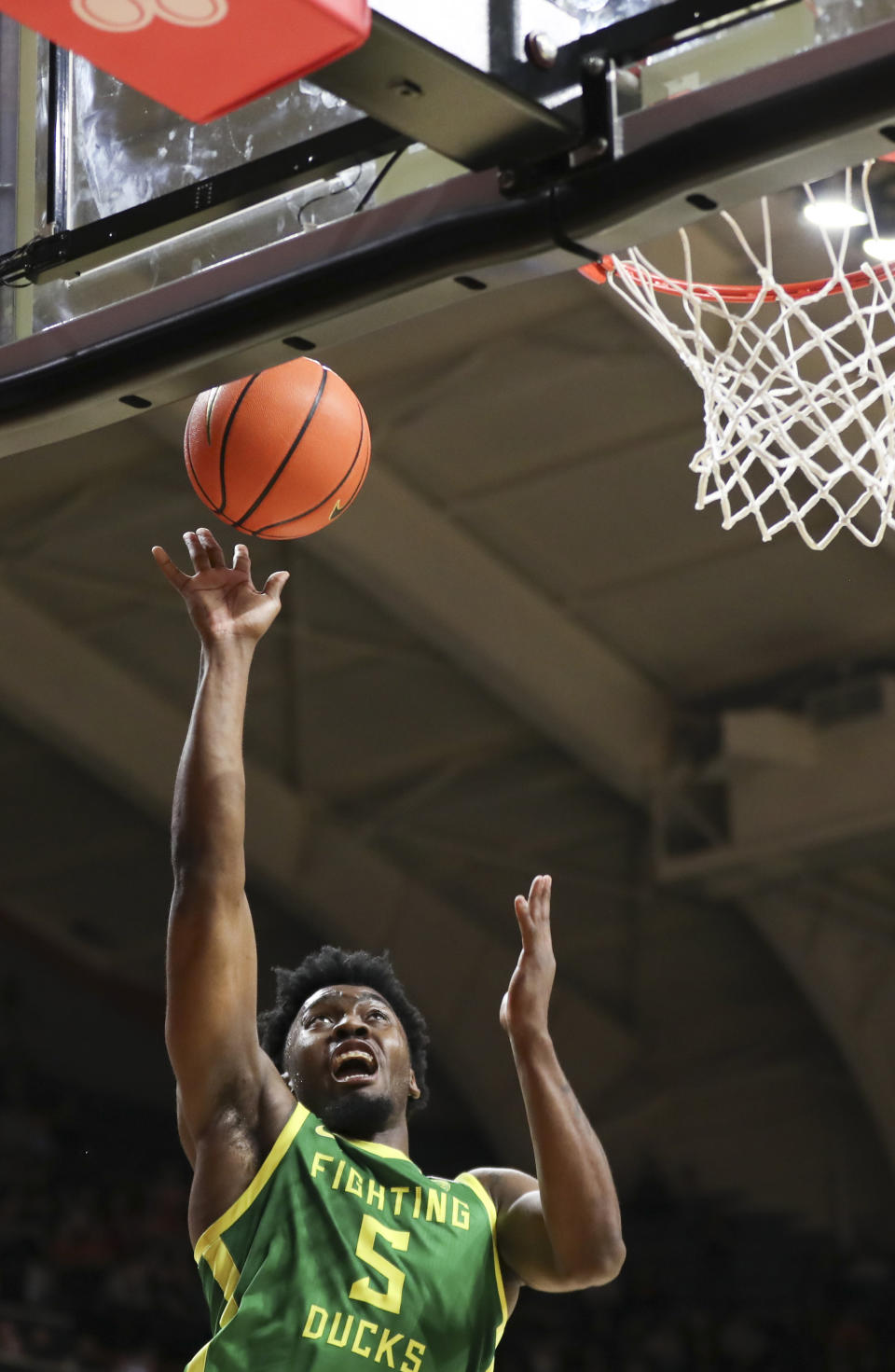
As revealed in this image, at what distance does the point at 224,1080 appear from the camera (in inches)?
110

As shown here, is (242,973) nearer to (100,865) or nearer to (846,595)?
(846,595)

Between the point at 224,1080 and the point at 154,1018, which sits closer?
the point at 224,1080

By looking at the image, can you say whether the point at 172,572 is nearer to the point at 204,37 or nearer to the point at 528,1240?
the point at 204,37

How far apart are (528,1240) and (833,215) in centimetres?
194

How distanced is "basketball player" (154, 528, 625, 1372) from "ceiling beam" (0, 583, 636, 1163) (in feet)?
24.5

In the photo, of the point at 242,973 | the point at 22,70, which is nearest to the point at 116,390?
the point at 22,70

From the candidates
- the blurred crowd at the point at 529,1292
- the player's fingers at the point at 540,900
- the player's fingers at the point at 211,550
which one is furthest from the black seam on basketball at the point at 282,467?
the blurred crowd at the point at 529,1292

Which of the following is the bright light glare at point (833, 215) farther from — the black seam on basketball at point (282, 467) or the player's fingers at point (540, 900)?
the player's fingers at point (540, 900)

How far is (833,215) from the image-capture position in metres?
3.54

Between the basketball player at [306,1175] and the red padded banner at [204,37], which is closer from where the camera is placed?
the red padded banner at [204,37]

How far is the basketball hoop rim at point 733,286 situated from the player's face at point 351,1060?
1.29 meters

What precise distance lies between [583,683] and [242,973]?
7.65 m

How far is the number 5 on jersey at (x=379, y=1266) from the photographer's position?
2.81 metres

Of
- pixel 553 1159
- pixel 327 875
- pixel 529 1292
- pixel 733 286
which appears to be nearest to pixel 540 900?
pixel 553 1159
